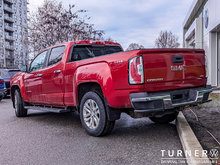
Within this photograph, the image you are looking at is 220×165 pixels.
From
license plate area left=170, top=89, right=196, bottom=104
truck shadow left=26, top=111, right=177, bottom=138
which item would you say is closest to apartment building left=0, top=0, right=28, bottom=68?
truck shadow left=26, top=111, right=177, bottom=138

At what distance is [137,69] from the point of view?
4195mm

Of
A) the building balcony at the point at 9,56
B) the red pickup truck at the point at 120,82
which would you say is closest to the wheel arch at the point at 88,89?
the red pickup truck at the point at 120,82

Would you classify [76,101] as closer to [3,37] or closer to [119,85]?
[119,85]

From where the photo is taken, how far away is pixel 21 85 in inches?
310

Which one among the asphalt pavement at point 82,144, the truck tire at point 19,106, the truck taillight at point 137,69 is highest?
the truck taillight at point 137,69

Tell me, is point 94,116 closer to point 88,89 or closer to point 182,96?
point 88,89

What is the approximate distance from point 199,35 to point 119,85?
785 inches

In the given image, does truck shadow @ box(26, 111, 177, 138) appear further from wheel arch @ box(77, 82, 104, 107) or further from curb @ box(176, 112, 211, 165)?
A: wheel arch @ box(77, 82, 104, 107)

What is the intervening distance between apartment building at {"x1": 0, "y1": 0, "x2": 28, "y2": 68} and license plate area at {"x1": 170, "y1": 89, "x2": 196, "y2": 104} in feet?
228

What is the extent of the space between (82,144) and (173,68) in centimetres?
204

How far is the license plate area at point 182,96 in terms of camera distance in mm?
4422

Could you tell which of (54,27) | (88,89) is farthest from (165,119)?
(54,27)

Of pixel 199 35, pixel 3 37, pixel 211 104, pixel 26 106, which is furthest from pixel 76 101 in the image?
pixel 3 37

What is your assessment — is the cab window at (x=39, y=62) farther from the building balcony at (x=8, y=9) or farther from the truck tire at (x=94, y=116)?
the building balcony at (x=8, y=9)
